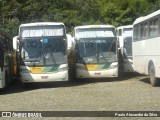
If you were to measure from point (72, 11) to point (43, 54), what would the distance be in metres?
30.9

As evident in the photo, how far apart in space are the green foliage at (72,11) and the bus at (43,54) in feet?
87.1

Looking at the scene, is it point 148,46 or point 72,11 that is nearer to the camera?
point 148,46

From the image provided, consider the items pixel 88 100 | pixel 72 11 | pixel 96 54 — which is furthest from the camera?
pixel 72 11

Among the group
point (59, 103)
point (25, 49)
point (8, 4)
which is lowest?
point (59, 103)

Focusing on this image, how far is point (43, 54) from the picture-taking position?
21969 mm

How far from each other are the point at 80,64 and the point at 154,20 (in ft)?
18.6

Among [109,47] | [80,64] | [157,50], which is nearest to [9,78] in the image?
[80,64]

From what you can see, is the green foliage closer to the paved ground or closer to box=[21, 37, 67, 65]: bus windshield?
box=[21, 37, 67, 65]: bus windshield

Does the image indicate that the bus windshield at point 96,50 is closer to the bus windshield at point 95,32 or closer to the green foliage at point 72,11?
the bus windshield at point 95,32

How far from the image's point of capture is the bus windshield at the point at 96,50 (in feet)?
79.4

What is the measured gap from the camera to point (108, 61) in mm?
24109

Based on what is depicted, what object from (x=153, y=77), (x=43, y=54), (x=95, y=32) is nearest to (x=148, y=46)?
(x=153, y=77)

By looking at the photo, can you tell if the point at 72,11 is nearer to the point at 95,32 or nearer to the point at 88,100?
the point at 95,32

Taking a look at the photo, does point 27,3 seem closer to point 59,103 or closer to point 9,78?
point 9,78
